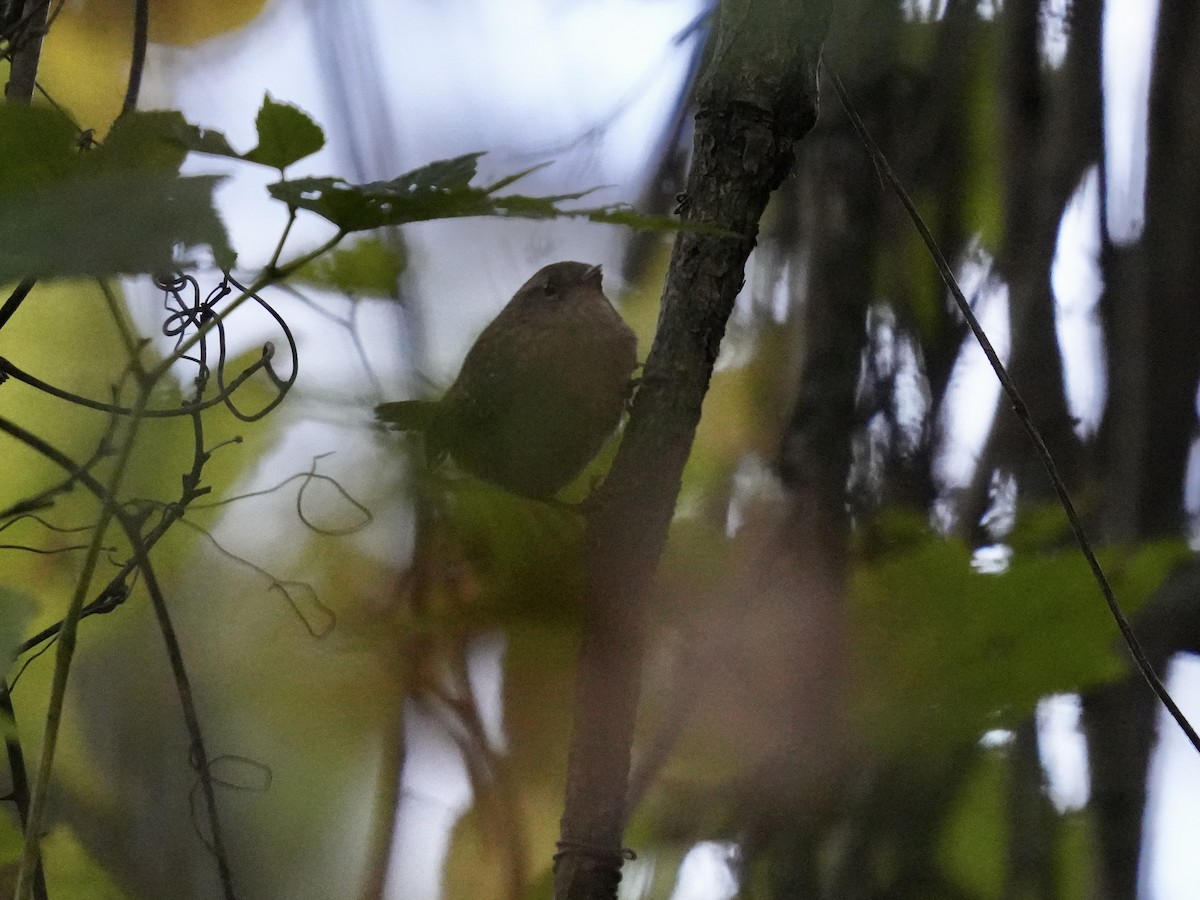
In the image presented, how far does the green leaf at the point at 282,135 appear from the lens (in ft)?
1.19

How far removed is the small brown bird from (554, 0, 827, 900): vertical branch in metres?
0.03

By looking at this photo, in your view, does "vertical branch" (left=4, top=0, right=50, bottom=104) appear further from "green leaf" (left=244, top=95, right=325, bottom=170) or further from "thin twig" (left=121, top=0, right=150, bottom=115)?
"green leaf" (left=244, top=95, right=325, bottom=170)

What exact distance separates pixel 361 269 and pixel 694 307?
24 centimetres

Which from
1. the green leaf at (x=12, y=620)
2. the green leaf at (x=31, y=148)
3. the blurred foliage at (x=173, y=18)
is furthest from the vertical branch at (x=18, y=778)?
the blurred foliage at (x=173, y=18)

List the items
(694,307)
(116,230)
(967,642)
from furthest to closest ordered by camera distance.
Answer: (967,642) < (694,307) < (116,230)

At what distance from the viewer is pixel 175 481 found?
0.66 m

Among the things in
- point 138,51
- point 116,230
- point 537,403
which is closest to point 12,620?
point 116,230

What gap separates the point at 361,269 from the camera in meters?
0.65

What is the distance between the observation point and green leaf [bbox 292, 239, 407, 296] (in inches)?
24.4

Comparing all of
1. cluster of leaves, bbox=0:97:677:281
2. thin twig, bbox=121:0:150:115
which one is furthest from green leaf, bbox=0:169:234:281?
thin twig, bbox=121:0:150:115

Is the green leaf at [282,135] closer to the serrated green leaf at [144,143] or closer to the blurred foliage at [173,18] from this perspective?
the serrated green leaf at [144,143]

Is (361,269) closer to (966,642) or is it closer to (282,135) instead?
(282,135)

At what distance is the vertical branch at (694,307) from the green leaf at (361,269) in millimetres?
218

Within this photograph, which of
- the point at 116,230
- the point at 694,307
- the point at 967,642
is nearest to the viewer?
the point at 116,230
